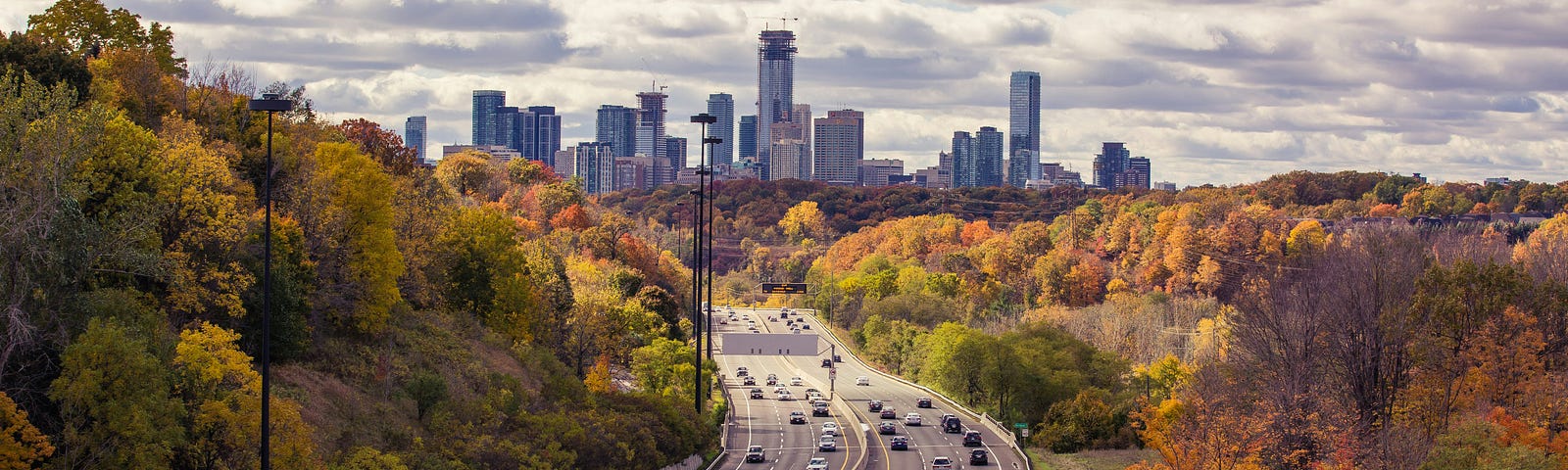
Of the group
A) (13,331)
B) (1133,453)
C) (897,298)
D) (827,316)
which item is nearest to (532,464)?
(13,331)

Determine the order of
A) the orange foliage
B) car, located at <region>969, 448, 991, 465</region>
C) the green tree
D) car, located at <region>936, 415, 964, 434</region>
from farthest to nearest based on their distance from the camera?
1. the orange foliage
2. car, located at <region>936, 415, 964, 434</region>
3. car, located at <region>969, 448, 991, 465</region>
4. the green tree

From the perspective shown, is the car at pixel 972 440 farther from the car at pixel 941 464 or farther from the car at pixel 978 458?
the car at pixel 941 464

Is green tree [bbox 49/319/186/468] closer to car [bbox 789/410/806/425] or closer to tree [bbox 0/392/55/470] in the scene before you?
tree [bbox 0/392/55/470]

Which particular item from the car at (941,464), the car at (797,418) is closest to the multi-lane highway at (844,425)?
the car at (797,418)

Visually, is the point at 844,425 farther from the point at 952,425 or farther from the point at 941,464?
the point at 941,464

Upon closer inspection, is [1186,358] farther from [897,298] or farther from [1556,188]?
[1556,188]

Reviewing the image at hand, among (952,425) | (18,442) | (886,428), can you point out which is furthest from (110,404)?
(952,425)

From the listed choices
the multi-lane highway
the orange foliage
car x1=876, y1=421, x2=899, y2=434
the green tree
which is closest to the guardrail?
the multi-lane highway
